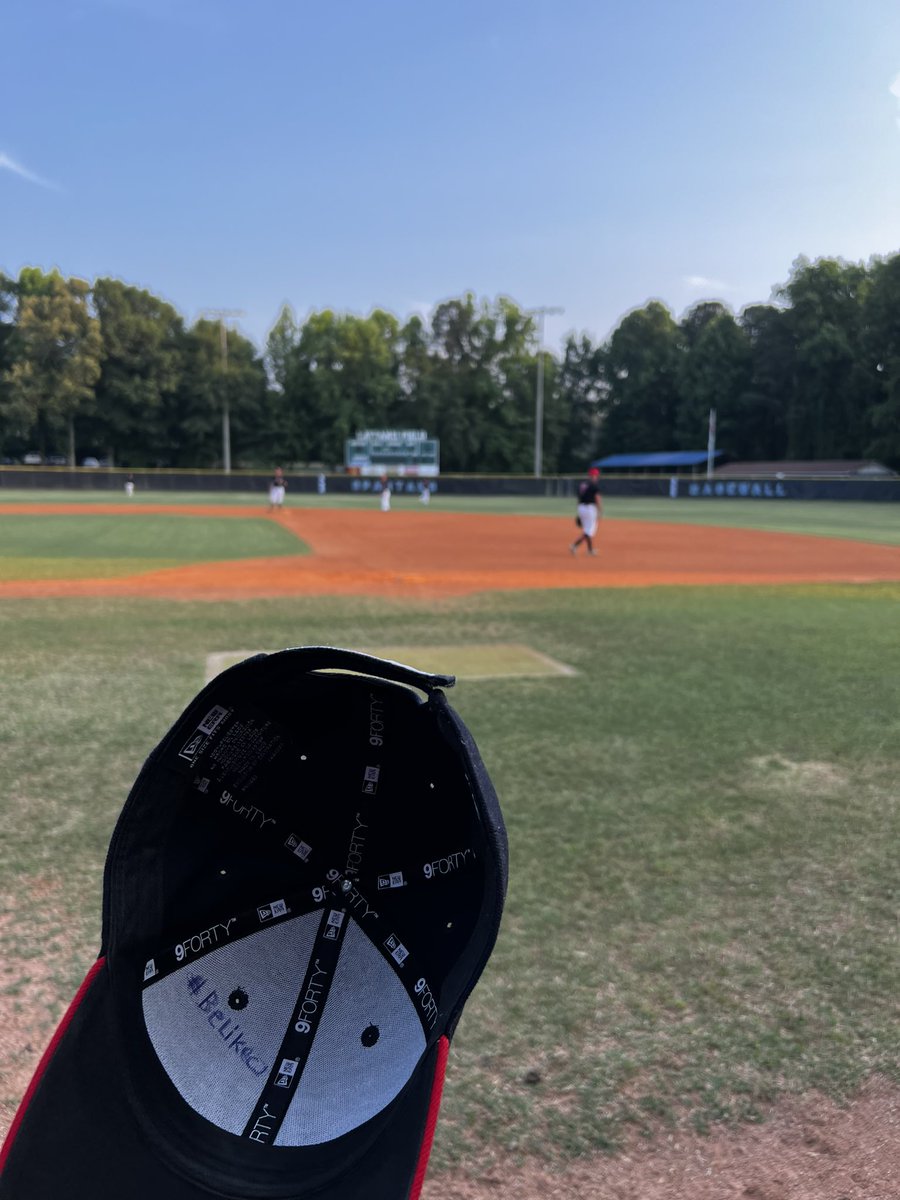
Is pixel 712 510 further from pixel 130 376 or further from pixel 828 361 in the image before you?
pixel 130 376

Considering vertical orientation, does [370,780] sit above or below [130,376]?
below

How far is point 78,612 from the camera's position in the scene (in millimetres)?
9555

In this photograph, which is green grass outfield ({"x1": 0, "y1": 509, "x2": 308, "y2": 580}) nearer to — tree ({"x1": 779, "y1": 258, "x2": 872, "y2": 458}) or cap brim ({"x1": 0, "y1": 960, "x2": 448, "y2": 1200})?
cap brim ({"x1": 0, "y1": 960, "x2": 448, "y2": 1200})

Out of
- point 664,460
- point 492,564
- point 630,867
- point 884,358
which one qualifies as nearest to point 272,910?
point 630,867

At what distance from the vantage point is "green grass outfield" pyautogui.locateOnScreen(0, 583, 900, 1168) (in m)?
2.22

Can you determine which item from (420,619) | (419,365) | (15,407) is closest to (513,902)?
(420,619)

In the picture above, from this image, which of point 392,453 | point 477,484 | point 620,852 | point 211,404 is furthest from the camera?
point 211,404

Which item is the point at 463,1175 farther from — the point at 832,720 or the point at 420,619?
the point at 420,619

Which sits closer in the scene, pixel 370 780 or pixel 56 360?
pixel 370 780

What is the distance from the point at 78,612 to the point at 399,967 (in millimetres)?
9218

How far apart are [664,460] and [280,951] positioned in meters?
78.0

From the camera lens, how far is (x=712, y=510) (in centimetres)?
3959

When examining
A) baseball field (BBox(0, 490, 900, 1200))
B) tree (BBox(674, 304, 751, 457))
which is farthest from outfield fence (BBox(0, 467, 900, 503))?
baseball field (BBox(0, 490, 900, 1200))

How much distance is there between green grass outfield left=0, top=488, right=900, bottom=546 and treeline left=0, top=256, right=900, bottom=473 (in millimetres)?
20478
